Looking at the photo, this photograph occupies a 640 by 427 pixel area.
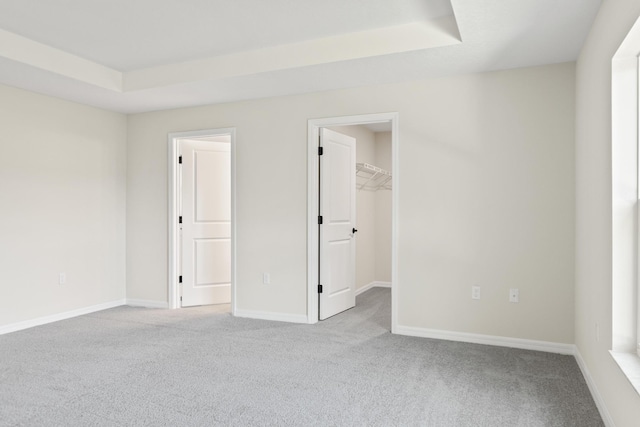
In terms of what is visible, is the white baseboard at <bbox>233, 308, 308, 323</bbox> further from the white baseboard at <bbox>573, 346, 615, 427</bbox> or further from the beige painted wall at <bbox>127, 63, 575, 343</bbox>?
the white baseboard at <bbox>573, 346, 615, 427</bbox>

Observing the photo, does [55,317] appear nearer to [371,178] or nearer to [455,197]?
[455,197]

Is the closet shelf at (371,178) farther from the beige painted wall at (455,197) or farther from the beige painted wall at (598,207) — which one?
the beige painted wall at (598,207)

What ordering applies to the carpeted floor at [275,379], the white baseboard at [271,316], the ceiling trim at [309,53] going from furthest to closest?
the white baseboard at [271,316], the ceiling trim at [309,53], the carpeted floor at [275,379]

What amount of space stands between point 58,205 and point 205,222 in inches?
61.7

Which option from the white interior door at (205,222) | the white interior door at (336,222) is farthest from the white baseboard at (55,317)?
the white interior door at (336,222)

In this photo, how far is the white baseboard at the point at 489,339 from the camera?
3.59m

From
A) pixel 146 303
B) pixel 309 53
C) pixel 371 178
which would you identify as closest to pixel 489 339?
pixel 309 53

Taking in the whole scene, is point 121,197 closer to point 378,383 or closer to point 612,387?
point 378,383

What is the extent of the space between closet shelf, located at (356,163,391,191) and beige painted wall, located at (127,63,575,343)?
5.25ft

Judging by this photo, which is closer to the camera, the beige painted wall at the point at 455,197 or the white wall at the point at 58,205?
the beige painted wall at the point at 455,197

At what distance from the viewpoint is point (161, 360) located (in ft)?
11.2

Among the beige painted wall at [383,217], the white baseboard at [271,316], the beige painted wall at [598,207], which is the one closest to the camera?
the beige painted wall at [598,207]

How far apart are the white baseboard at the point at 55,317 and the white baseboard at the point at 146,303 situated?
11cm

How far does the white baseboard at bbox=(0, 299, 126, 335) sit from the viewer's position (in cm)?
429
